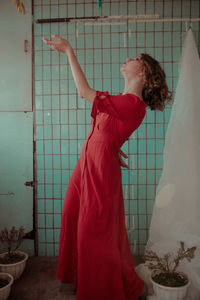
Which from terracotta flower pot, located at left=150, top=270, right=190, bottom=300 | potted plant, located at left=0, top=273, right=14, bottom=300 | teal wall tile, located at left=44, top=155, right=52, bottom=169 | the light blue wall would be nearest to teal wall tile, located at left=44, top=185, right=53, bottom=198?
the light blue wall

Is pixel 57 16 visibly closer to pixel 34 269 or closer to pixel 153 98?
pixel 153 98

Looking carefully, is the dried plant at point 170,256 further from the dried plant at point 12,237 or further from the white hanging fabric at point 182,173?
the dried plant at point 12,237

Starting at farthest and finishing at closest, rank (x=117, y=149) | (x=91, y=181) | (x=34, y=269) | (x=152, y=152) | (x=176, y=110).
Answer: (x=152, y=152) < (x=34, y=269) < (x=176, y=110) < (x=117, y=149) < (x=91, y=181)

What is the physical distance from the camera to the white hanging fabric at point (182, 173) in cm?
184

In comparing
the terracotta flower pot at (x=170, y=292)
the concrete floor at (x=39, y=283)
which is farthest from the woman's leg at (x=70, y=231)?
the terracotta flower pot at (x=170, y=292)

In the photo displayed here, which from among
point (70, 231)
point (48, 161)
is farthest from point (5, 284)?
point (48, 161)

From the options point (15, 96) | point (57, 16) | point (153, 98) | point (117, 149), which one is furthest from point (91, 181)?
point (57, 16)

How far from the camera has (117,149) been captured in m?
1.65

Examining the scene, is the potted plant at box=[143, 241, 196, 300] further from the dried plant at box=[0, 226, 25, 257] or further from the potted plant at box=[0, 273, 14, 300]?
the dried plant at box=[0, 226, 25, 257]

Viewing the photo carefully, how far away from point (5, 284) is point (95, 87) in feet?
5.26

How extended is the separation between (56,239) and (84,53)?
163cm

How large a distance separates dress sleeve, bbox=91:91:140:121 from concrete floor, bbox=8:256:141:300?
48.8 inches

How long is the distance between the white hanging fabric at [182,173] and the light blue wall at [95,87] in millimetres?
299

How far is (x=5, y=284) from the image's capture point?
168 cm
